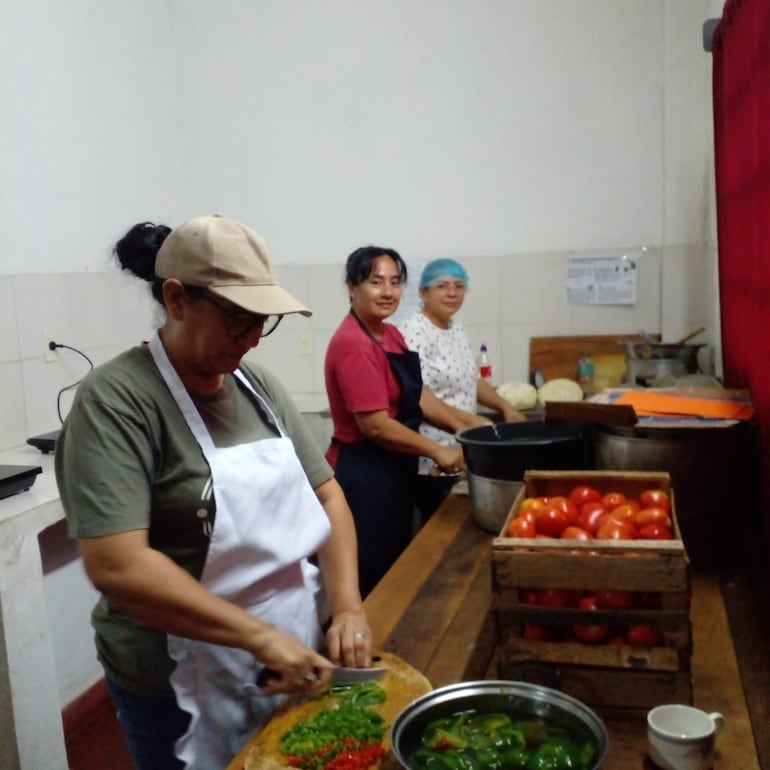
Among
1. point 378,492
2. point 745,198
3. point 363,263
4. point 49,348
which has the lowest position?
point 378,492

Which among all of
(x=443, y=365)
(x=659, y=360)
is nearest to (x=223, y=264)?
(x=443, y=365)

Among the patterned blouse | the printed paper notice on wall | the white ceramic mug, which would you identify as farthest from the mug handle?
the printed paper notice on wall

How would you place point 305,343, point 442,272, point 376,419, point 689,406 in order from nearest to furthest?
point 689,406
point 376,419
point 442,272
point 305,343

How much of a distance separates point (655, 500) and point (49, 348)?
88.7 inches

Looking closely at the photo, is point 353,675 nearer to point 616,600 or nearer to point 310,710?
point 310,710

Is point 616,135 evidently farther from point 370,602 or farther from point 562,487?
point 370,602

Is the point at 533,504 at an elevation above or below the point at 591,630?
above

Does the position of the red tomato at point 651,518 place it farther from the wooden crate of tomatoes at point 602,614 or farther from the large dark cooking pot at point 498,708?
the large dark cooking pot at point 498,708

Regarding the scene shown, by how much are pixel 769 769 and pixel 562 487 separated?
0.65 meters

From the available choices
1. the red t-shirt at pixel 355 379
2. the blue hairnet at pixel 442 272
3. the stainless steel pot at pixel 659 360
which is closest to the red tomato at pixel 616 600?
the red t-shirt at pixel 355 379

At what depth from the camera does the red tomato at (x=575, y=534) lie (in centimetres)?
128

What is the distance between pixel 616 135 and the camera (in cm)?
344

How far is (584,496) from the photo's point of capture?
1.52 metres

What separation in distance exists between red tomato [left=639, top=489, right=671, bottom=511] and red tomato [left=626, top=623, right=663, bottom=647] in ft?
0.98
